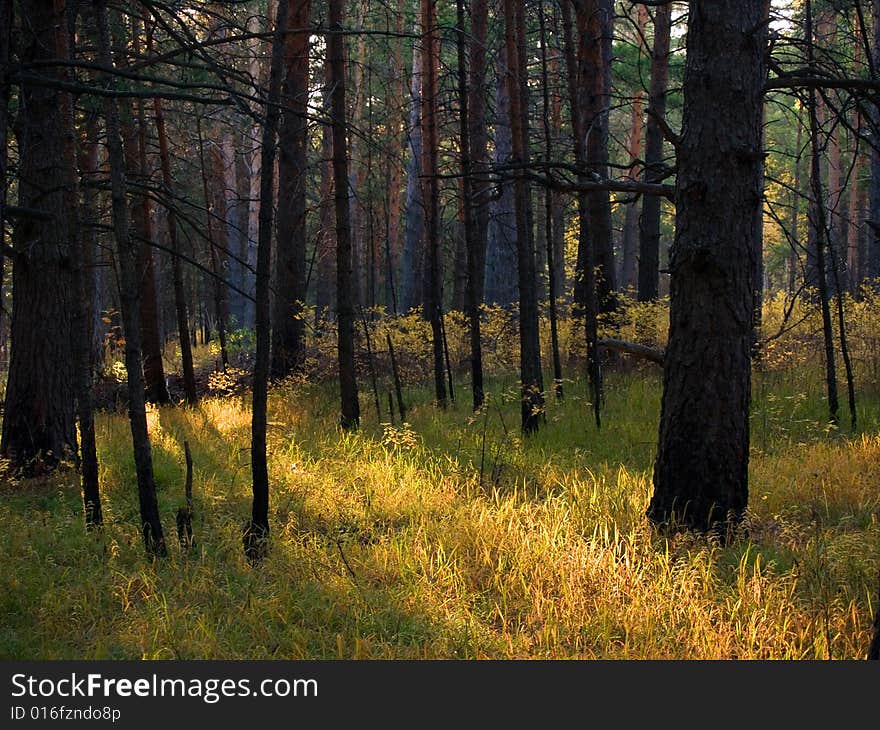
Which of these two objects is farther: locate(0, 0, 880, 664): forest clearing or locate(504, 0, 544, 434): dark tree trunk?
locate(504, 0, 544, 434): dark tree trunk

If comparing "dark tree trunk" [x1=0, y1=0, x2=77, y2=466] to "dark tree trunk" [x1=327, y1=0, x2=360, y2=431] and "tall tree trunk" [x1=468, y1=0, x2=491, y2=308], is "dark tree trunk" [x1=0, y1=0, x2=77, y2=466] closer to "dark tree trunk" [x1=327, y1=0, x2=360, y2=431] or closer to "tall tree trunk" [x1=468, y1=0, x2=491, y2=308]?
"dark tree trunk" [x1=327, y1=0, x2=360, y2=431]

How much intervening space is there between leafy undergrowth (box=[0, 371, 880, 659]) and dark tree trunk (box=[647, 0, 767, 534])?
43cm

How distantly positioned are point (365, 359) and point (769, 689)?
11235mm

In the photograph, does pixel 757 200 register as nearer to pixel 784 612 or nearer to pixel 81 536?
pixel 784 612

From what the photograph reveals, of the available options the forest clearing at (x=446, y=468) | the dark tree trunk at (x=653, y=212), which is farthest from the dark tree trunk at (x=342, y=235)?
the dark tree trunk at (x=653, y=212)

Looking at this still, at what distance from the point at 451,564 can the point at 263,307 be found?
2085mm

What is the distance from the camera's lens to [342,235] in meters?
8.88

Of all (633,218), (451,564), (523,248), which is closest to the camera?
(451,564)

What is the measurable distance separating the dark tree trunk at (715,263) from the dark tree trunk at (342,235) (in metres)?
4.40

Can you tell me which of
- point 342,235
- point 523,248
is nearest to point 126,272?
point 342,235

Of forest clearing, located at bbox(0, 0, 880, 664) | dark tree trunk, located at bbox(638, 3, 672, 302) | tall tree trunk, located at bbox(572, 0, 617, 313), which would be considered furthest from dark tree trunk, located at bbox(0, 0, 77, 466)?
dark tree trunk, located at bbox(638, 3, 672, 302)

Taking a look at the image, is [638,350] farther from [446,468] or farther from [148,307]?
[148,307]

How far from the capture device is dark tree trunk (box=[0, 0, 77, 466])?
7039 mm

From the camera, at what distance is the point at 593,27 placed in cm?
1150
